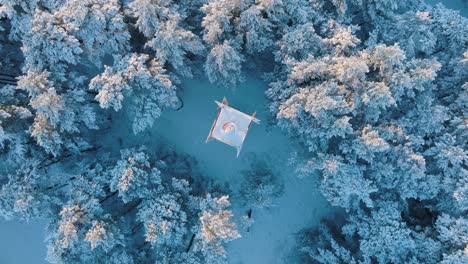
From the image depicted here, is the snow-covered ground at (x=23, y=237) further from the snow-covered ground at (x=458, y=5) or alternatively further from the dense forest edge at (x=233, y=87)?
the snow-covered ground at (x=458, y=5)

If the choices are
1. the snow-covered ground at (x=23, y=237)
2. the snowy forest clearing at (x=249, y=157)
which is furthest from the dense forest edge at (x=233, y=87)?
the snow-covered ground at (x=23, y=237)

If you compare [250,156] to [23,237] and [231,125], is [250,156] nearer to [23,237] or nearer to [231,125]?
[231,125]

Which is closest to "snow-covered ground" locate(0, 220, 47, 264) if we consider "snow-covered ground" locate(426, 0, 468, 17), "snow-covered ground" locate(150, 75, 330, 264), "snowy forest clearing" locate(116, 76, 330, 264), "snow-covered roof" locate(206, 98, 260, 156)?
"snowy forest clearing" locate(116, 76, 330, 264)

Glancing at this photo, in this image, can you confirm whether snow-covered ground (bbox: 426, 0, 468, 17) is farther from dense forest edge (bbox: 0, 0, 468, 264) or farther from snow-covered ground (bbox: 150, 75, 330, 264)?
snow-covered ground (bbox: 150, 75, 330, 264)

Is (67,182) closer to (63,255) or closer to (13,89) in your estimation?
(63,255)

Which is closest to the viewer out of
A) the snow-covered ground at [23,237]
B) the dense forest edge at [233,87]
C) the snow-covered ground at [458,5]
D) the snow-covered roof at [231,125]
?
the dense forest edge at [233,87]

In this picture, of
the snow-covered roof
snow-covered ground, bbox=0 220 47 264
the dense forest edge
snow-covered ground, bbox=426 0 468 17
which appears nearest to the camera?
the dense forest edge

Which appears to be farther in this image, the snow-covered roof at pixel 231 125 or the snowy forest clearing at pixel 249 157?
the snowy forest clearing at pixel 249 157

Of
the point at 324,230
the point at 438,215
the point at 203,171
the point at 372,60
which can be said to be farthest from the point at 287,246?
Result: the point at 372,60
